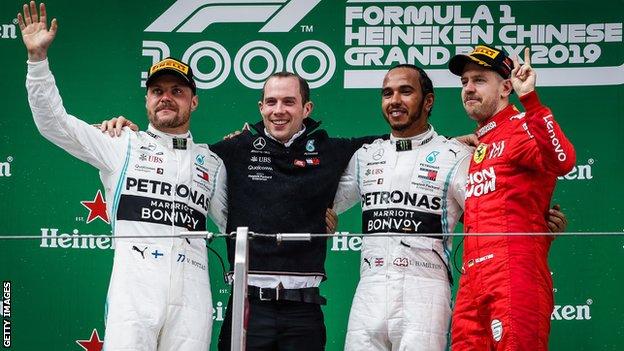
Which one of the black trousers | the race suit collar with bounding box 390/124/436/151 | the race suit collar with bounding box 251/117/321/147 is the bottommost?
the black trousers

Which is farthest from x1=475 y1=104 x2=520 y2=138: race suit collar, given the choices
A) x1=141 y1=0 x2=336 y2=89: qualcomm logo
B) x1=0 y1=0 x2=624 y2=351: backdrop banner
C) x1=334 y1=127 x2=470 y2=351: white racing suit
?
x1=141 y1=0 x2=336 y2=89: qualcomm logo

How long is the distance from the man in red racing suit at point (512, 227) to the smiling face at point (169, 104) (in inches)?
39.5

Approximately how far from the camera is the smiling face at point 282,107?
16.0 feet

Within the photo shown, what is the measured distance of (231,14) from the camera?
19.0 ft

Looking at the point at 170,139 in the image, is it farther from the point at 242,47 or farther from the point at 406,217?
the point at 242,47

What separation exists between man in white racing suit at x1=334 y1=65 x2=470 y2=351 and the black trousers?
0.13 metres

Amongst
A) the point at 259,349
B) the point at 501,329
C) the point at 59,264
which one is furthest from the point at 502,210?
the point at 59,264

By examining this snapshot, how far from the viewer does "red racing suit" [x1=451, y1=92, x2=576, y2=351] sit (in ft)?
13.9

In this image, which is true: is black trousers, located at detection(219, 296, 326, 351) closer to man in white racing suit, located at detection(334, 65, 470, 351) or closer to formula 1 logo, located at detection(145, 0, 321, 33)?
man in white racing suit, located at detection(334, 65, 470, 351)

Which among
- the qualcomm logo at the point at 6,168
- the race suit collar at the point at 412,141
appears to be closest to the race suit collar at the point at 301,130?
the race suit collar at the point at 412,141

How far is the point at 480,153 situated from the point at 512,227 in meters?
0.30

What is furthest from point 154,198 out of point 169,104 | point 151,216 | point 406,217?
point 406,217

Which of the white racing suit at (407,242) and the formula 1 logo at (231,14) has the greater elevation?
the formula 1 logo at (231,14)

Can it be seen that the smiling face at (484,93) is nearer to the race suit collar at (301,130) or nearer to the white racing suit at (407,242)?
the white racing suit at (407,242)
